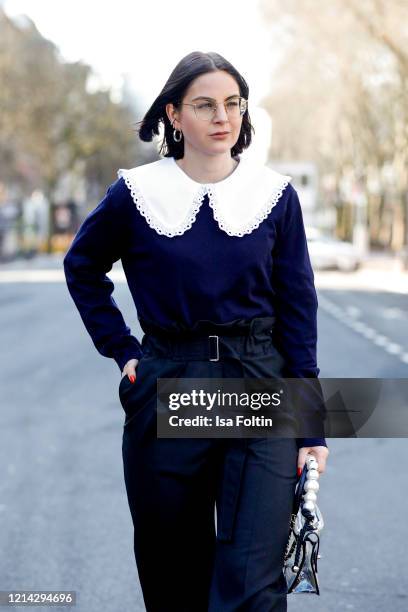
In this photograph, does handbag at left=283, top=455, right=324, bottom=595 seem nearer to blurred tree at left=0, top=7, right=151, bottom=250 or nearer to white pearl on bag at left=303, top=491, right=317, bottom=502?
white pearl on bag at left=303, top=491, right=317, bottom=502

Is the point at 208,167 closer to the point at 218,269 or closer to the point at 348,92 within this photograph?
the point at 218,269

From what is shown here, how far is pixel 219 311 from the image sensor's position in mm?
2961

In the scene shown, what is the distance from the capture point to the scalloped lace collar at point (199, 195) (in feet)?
9.96

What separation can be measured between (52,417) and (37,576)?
13.7 feet

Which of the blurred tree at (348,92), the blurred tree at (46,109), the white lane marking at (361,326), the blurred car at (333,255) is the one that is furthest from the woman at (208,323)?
the blurred tree at (46,109)

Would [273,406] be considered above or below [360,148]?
above

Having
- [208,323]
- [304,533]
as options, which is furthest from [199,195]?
[304,533]

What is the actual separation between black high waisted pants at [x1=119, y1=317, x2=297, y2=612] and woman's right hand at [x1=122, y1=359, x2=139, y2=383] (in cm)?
2

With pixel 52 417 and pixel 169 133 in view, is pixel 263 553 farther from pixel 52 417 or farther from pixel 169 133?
pixel 52 417

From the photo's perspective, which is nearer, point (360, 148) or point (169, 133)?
point (169, 133)

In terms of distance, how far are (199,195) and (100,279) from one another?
1.29 ft

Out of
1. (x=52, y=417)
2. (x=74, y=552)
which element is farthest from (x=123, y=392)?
(x=52, y=417)

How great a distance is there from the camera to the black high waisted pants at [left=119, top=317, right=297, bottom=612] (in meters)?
2.92

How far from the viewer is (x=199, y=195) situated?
122 inches
